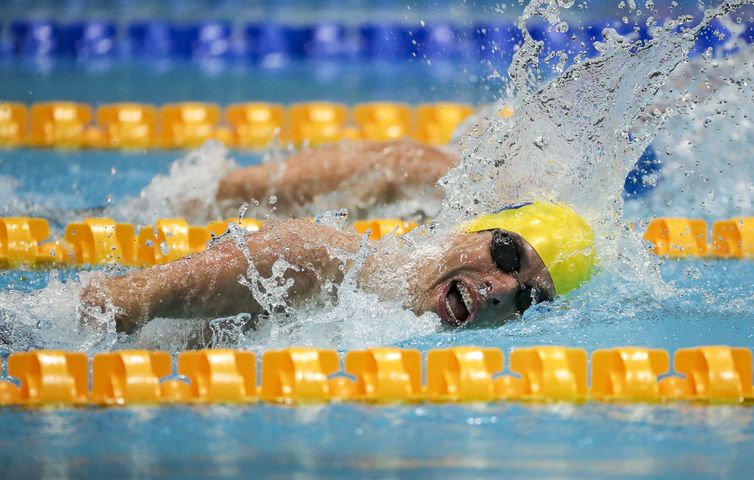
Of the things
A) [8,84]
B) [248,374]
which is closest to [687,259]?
[248,374]

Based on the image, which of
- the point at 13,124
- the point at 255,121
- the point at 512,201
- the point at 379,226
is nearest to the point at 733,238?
the point at 512,201

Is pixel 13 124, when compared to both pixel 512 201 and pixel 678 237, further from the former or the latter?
pixel 678 237

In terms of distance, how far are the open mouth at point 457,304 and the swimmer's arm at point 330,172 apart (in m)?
1.37

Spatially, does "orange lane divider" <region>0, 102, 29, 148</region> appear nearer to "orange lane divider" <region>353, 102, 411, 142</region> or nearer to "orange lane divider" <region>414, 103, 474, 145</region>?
"orange lane divider" <region>353, 102, 411, 142</region>

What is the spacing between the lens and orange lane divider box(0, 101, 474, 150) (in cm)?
606

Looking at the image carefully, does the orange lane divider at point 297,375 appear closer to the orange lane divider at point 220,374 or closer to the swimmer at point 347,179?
the orange lane divider at point 220,374

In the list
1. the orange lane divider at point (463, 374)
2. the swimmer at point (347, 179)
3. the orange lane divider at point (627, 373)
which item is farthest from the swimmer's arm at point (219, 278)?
the swimmer at point (347, 179)

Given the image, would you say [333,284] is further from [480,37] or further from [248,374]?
[480,37]

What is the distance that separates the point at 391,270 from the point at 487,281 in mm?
272

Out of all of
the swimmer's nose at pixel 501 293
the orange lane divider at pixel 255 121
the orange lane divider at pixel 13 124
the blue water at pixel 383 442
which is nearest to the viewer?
the blue water at pixel 383 442

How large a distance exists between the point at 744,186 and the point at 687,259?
3.25ft

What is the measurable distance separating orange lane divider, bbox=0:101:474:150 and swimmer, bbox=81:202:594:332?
2816 mm

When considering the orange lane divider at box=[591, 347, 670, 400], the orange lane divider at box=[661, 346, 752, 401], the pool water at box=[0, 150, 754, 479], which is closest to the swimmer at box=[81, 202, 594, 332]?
the pool water at box=[0, 150, 754, 479]

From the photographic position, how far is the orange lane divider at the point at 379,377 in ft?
8.82
